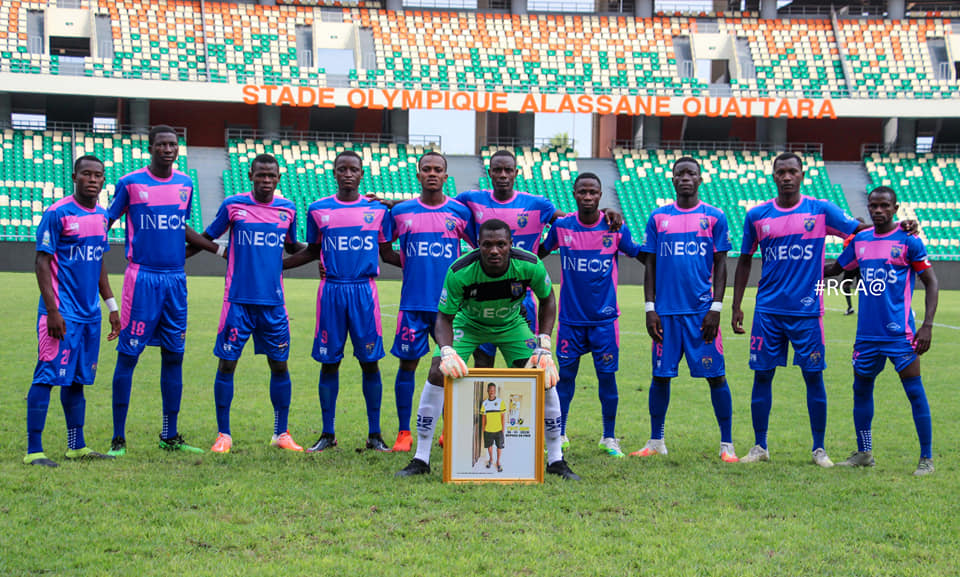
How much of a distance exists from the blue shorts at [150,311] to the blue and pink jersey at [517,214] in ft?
7.50

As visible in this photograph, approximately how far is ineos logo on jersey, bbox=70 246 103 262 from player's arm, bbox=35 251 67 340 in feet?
0.51

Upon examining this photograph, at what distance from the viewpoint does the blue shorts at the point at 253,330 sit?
7008 mm

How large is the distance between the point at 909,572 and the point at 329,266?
4483 millimetres

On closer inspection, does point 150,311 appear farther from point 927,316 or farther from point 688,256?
point 927,316

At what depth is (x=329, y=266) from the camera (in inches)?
283

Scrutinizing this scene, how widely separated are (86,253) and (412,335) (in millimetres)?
2381

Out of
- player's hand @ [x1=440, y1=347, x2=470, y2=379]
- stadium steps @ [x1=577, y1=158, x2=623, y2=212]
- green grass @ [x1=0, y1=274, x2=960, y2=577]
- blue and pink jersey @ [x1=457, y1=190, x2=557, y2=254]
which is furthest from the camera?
stadium steps @ [x1=577, y1=158, x2=623, y2=212]

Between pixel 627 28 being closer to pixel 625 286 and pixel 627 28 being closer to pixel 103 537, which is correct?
pixel 625 286

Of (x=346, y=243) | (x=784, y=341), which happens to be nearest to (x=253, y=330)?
(x=346, y=243)

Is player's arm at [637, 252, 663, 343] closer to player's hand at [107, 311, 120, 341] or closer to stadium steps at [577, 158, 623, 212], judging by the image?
player's hand at [107, 311, 120, 341]

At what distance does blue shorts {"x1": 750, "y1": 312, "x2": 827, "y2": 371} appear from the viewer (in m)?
6.73

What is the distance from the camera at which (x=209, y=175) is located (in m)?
34.1

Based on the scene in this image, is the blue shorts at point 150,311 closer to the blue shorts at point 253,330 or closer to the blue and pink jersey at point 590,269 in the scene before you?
the blue shorts at point 253,330

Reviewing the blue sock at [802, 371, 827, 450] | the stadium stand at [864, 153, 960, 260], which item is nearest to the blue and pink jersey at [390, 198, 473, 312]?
the blue sock at [802, 371, 827, 450]
